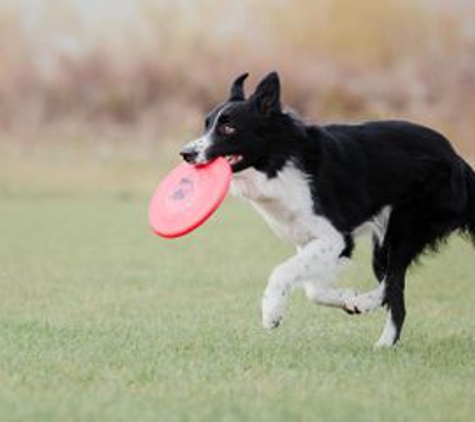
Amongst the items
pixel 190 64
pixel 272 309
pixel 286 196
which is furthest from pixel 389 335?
pixel 190 64

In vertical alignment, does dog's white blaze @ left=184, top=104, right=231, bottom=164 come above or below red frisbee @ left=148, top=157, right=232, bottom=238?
above

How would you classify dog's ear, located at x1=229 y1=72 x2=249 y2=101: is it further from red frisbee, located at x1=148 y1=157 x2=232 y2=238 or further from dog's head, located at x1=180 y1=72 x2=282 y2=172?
red frisbee, located at x1=148 y1=157 x2=232 y2=238

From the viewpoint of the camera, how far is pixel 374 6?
32.9 meters

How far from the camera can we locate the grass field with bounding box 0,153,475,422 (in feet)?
16.8

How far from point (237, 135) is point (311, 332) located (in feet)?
5.22

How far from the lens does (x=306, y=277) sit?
23.0 ft

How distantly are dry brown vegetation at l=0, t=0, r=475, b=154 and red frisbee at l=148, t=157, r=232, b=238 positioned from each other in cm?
2057

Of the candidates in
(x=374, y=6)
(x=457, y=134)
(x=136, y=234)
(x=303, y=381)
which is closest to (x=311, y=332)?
(x=303, y=381)

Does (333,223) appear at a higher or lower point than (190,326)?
higher

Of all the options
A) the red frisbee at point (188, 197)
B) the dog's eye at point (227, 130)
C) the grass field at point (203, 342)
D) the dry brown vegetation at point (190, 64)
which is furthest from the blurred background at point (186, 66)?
the dog's eye at point (227, 130)

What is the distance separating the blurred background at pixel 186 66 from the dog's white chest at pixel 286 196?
21.1 meters

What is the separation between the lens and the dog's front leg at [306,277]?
673 centimetres

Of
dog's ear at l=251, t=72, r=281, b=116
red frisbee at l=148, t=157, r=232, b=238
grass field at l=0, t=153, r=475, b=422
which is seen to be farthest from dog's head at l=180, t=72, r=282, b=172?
grass field at l=0, t=153, r=475, b=422

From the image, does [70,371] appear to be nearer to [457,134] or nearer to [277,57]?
[457,134]
